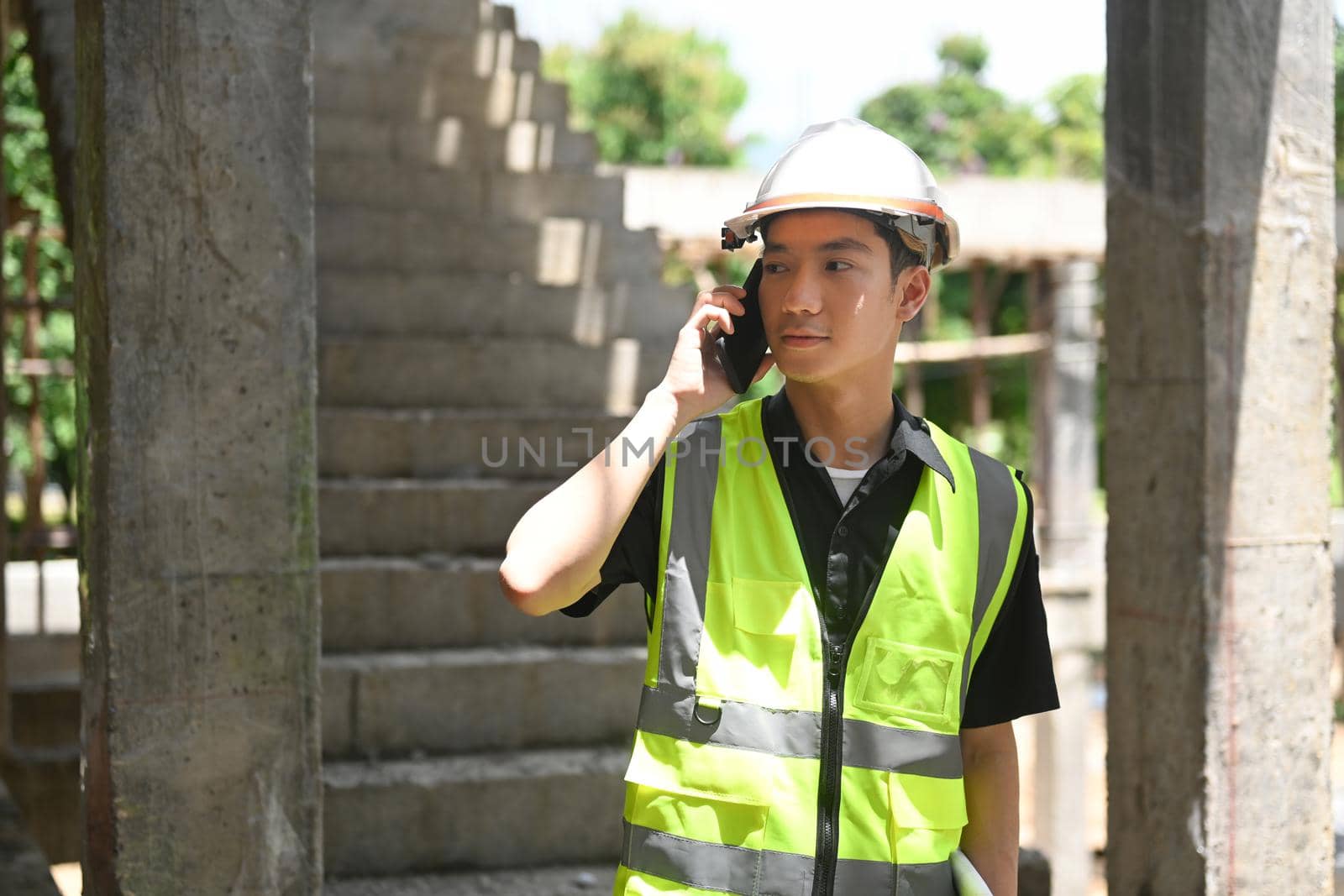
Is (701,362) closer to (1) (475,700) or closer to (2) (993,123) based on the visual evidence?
(1) (475,700)

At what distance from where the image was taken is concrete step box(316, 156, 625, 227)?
673cm

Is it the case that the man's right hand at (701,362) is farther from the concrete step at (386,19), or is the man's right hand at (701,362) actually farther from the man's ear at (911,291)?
the concrete step at (386,19)

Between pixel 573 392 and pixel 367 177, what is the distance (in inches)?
66.1

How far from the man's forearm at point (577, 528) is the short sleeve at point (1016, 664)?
0.66m

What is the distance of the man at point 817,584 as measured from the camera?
2.05 metres

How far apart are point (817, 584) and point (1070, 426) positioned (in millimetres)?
13990

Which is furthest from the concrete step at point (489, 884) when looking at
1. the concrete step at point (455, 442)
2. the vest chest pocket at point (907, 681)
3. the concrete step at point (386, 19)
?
the concrete step at point (386, 19)

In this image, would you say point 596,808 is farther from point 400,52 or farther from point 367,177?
point 400,52

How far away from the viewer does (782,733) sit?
2082 mm

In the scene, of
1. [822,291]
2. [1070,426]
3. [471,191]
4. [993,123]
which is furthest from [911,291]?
[993,123]

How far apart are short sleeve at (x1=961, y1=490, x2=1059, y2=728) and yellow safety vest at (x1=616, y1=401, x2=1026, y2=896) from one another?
0.04 metres

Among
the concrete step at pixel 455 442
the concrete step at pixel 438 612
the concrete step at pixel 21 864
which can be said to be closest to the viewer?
the concrete step at pixel 21 864

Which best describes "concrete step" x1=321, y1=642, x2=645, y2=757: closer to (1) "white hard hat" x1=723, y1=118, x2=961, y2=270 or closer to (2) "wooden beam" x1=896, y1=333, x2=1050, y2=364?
(1) "white hard hat" x1=723, y1=118, x2=961, y2=270

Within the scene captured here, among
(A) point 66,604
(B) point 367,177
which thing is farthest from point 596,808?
(A) point 66,604
